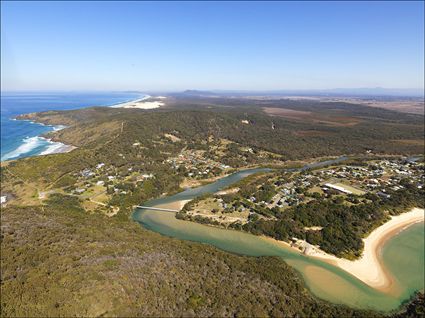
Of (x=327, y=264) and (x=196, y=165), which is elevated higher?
(x=196, y=165)

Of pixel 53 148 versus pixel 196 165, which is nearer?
pixel 196 165

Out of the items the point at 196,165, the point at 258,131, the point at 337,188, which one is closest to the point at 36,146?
the point at 196,165

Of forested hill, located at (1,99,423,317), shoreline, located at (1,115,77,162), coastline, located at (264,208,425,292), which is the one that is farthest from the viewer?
shoreline, located at (1,115,77,162)

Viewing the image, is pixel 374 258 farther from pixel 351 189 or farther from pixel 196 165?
pixel 196 165

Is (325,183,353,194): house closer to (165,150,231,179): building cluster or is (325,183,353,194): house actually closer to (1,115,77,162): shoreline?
(165,150,231,179): building cluster

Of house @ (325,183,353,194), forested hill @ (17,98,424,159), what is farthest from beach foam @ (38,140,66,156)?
house @ (325,183,353,194)

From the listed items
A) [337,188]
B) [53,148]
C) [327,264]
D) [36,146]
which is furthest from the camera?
[36,146]

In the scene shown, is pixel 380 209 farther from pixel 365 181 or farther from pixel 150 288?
pixel 150 288

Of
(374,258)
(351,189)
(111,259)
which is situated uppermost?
(111,259)
